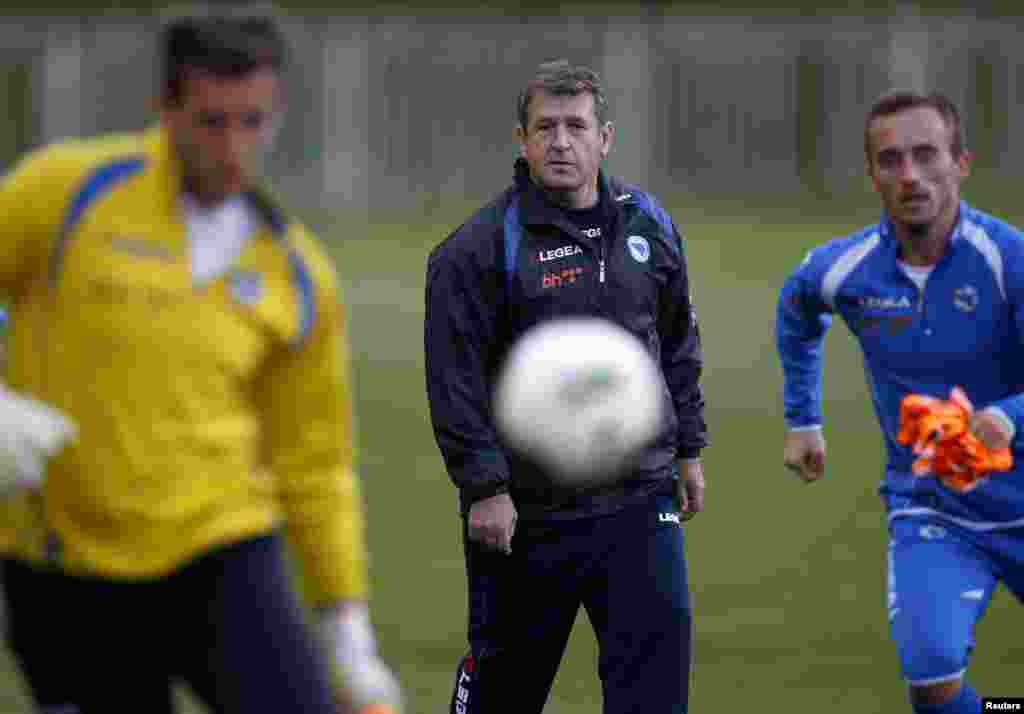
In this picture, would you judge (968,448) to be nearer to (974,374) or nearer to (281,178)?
(974,374)

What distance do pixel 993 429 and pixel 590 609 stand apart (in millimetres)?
1302

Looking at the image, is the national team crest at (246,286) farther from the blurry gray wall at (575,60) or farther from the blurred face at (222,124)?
the blurry gray wall at (575,60)

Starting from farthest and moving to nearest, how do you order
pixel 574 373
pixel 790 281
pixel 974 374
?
pixel 790 281, pixel 974 374, pixel 574 373

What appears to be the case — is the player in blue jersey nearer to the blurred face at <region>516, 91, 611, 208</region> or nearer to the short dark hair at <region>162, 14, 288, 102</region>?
the blurred face at <region>516, 91, 611, 208</region>

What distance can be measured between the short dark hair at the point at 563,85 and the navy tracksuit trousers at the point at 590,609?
1249 millimetres

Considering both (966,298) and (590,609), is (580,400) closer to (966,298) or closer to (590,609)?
(590,609)

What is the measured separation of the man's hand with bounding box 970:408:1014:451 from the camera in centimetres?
632

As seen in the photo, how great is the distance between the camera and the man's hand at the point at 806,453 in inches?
291

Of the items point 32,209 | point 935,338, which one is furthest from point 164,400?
point 935,338

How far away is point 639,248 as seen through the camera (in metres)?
6.64

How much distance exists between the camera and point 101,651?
426 centimetres

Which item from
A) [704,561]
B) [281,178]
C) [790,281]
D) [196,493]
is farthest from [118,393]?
[281,178]

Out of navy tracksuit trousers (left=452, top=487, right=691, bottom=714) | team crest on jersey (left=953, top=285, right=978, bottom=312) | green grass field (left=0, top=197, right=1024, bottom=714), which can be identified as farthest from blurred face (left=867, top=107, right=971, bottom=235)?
green grass field (left=0, top=197, right=1024, bottom=714)

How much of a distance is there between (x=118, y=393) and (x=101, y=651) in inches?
20.1
